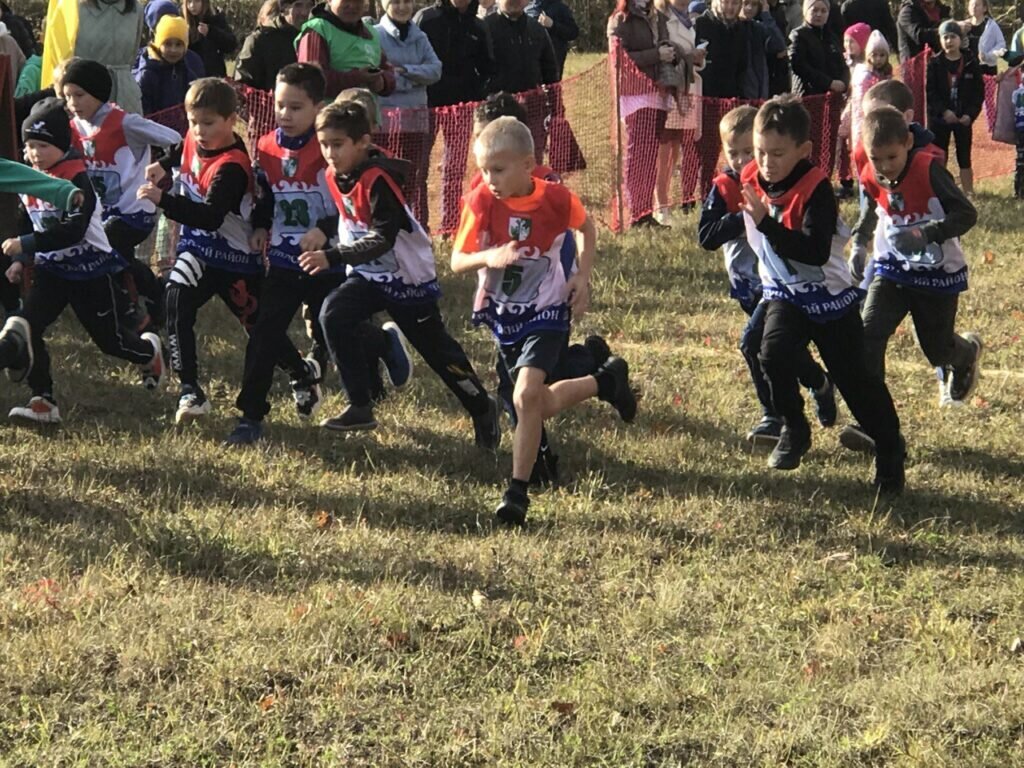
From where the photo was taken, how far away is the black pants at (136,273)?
27.1ft

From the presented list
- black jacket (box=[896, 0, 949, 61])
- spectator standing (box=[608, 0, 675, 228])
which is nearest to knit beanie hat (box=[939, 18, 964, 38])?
black jacket (box=[896, 0, 949, 61])

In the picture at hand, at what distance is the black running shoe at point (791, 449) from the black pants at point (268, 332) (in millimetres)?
2389

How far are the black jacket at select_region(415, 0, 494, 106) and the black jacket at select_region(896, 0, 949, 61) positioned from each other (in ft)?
19.0

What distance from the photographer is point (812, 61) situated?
15.7m

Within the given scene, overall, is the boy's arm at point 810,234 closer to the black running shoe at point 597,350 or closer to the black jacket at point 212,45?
the black running shoe at point 597,350

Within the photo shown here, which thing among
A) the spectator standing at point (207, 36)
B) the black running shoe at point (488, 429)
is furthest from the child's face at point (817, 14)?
the black running shoe at point (488, 429)

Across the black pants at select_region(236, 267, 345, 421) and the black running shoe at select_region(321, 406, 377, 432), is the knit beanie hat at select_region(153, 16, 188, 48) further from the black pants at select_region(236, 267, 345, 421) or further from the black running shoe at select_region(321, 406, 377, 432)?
the black running shoe at select_region(321, 406, 377, 432)

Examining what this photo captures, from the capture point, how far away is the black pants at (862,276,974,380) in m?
7.40

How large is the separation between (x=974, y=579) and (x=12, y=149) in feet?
18.4

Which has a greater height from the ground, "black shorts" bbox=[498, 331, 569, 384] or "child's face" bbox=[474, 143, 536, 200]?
"child's face" bbox=[474, 143, 536, 200]

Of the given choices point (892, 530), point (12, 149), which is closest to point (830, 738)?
point (892, 530)

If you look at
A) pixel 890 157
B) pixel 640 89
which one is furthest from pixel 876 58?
Result: pixel 890 157

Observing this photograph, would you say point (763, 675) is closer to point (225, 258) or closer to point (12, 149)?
point (225, 258)

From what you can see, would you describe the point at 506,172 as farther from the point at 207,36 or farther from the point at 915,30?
the point at 915,30
